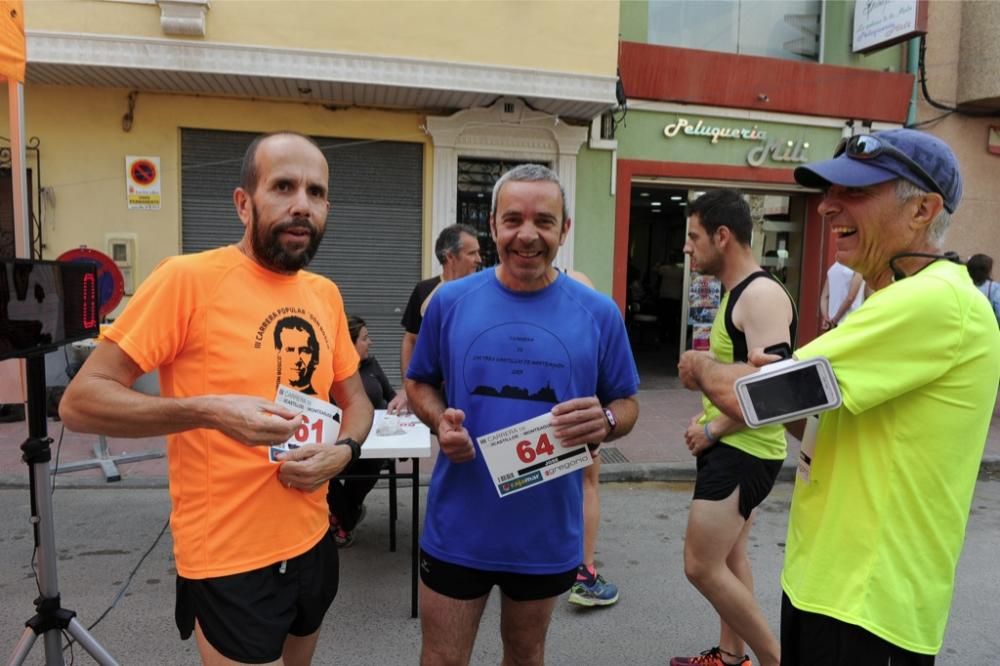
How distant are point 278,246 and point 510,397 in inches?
32.3

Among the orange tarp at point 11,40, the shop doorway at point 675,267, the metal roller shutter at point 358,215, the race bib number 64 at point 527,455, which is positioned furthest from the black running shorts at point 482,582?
the metal roller shutter at point 358,215

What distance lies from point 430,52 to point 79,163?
4.37 metres

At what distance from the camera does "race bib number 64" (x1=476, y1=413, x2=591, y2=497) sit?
2.00 m

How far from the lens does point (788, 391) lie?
1.44 metres

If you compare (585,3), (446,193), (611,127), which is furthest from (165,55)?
(611,127)

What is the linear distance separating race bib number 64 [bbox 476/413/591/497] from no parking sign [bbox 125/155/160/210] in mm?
7617

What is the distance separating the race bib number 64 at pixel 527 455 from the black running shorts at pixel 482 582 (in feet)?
0.95

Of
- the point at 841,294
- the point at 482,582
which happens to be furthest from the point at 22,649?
the point at 841,294

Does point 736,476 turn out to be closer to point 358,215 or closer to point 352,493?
point 352,493

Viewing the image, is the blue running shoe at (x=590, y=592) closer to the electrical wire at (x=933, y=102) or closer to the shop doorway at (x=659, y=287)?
the shop doorway at (x=659, y=287)

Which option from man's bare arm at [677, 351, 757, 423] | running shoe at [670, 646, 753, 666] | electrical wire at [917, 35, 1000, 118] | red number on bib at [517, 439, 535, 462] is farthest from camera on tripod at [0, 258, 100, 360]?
electrical wire at [917, 35, 1000, 118]

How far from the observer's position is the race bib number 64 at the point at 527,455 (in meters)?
2.00

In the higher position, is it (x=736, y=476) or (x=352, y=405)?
(x=352, y=405)

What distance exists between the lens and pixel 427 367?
7.59ft
